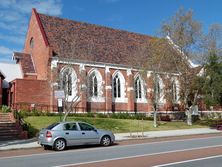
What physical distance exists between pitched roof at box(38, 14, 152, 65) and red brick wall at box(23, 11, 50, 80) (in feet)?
3.09

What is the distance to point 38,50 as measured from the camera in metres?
42.9

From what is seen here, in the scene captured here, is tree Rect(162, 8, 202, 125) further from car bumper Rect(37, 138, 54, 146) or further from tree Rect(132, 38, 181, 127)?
car bumper Rect(37, 138, 54, 146)

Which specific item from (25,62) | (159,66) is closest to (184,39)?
(159,66)

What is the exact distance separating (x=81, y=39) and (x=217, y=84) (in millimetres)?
18897

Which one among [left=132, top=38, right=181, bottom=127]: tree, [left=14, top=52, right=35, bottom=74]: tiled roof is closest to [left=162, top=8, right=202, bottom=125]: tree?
[left=132, top=38, right=181, bottom=127]: tree

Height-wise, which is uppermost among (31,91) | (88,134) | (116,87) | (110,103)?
(116,87)

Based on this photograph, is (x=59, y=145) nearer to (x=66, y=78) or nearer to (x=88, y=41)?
(x=66, y=78)

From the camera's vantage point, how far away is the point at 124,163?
12.3 metres

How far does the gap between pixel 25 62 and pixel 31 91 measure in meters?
6.34

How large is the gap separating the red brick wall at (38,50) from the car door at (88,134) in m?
21.1

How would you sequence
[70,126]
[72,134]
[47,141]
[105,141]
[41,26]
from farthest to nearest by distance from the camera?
1. [41,26]
2. [105,141]
3. [70,126]
4. [72,134]
5. [47,141]

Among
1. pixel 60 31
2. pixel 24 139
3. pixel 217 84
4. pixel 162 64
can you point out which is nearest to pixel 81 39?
pixel 60 31

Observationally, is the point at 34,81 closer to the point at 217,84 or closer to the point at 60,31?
the point at 60,31

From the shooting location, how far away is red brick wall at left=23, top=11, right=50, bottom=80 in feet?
132
